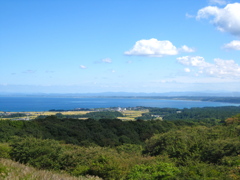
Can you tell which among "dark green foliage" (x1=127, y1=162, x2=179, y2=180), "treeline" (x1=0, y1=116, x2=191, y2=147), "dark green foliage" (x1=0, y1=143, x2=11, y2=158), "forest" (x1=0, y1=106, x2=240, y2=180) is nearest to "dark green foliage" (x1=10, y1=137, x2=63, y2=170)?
"forest" (x1=0, y1=106, x2=240, y2=180)

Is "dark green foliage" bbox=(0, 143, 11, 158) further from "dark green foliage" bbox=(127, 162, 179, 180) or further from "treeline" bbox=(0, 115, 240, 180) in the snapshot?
"dark green foliage" bbox=(127, 162, 179, 180)

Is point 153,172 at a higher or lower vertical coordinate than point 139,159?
higher

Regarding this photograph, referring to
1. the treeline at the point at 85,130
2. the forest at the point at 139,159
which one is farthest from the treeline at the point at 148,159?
the treeline at the point at 85,130

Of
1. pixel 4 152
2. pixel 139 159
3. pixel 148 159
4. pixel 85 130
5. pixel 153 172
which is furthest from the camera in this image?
pixel 85 130

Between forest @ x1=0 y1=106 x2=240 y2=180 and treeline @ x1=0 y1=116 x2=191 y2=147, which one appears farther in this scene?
treeline @ x1=0 y1=116 x2=191 y2=147

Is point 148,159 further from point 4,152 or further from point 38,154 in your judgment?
point 4,152

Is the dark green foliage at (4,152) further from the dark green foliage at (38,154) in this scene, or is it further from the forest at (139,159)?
the dark green foliage at (38,154)

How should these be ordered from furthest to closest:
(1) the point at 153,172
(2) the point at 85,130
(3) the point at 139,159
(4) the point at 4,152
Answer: (2) the point at 85,130, (4) the point at 4,152, (3) the point at 139,159, (1) the point at 153,172

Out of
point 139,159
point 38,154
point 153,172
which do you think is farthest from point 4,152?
point 153,172

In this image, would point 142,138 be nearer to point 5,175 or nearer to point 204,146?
point 204,146

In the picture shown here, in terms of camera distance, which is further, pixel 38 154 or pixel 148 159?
pixel 38 154

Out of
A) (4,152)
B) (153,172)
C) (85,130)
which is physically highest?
(153,172)

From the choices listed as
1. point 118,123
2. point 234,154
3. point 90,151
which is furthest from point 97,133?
point 234,154

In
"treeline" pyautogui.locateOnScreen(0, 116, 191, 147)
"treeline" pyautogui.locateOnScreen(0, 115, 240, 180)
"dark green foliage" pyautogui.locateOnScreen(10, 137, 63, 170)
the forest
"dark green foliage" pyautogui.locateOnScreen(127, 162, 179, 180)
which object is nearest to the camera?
"dark green foliage" pyautogui.locateOnScreen(127, 162, 179, 180)
